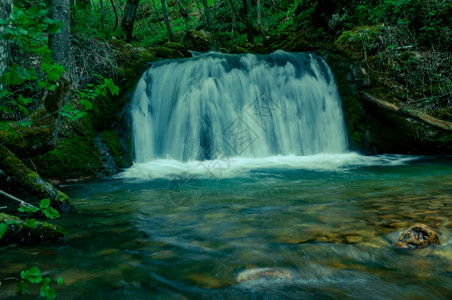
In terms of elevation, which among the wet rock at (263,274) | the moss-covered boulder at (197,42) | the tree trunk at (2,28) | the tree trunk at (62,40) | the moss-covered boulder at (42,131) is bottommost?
A: the wet rock at (263,274)

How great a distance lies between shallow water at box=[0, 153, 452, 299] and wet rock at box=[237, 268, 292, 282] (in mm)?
30

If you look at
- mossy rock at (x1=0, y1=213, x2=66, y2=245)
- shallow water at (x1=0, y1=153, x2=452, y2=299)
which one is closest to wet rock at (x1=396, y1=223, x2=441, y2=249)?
shallow water at (x1=0, y1=153, x2=452, y2=299)

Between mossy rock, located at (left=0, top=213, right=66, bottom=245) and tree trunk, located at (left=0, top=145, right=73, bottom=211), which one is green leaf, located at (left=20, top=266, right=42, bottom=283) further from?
Result: tree trunk, located at (left=0, top=145, right=73, bottom=211)

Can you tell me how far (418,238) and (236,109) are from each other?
668 centimetres

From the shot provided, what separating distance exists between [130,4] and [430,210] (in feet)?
40.1

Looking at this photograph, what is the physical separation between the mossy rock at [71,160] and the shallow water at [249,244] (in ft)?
3.72

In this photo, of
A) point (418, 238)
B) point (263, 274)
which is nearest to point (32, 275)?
point (263, 274)

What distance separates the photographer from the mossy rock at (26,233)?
99.4 inches

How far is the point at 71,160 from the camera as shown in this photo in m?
6.08

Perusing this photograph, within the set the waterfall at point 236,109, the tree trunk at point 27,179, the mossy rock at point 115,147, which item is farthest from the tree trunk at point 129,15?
the tree trunk at point 27,179

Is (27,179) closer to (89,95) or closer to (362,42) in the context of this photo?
(89,95)

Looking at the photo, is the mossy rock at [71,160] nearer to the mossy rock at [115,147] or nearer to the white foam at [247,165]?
the mossy rock at [115,147]

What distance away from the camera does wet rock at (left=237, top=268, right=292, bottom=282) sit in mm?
2035

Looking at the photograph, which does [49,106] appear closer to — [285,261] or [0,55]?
[0,55]
